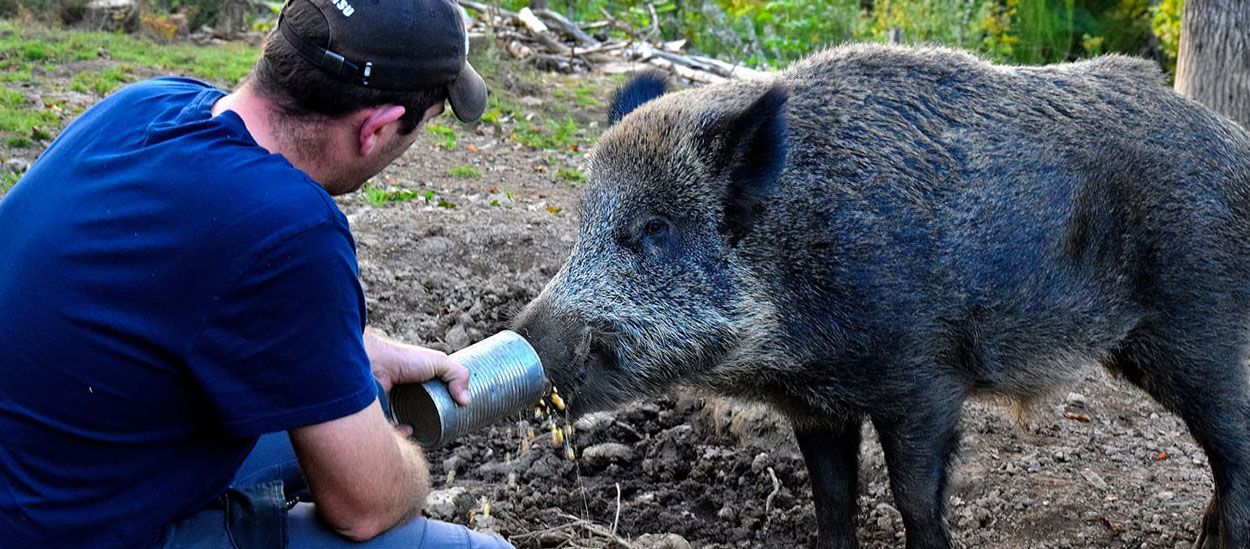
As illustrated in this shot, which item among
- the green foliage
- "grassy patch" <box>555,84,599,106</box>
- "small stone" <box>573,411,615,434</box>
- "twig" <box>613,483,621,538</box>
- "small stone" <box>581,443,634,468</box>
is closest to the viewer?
"twig" <box>613,483,621,538</box>

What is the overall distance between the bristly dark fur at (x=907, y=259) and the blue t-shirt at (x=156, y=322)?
1.51 metres

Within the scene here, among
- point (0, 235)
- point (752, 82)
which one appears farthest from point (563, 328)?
point (0, 235)

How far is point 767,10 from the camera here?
54.4ft

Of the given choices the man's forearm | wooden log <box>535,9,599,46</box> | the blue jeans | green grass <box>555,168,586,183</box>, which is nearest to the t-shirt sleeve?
the man's forearm

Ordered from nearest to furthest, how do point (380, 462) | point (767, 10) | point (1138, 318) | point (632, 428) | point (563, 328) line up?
point (380, 462) → point (563, 328) → point (1138, 318) → point (632, 428) → point (767, 10)

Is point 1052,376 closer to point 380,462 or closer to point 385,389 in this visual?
point 385,389

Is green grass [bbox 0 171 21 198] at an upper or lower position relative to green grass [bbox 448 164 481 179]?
upper

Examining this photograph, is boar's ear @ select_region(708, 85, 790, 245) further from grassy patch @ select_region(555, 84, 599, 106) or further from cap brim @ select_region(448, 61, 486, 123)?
grassy patch @ select_region(555, 84, 599, 106)

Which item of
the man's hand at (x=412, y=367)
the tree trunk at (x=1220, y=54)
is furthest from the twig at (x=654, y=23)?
the man's hand at (x=412, y=367)

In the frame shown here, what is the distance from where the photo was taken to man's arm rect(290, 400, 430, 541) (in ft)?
7.82

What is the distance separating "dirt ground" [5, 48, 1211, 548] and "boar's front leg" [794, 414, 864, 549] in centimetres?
34

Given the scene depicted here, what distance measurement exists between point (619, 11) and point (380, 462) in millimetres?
15523

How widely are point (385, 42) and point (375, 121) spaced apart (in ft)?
0.59

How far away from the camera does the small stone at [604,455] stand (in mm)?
5035
